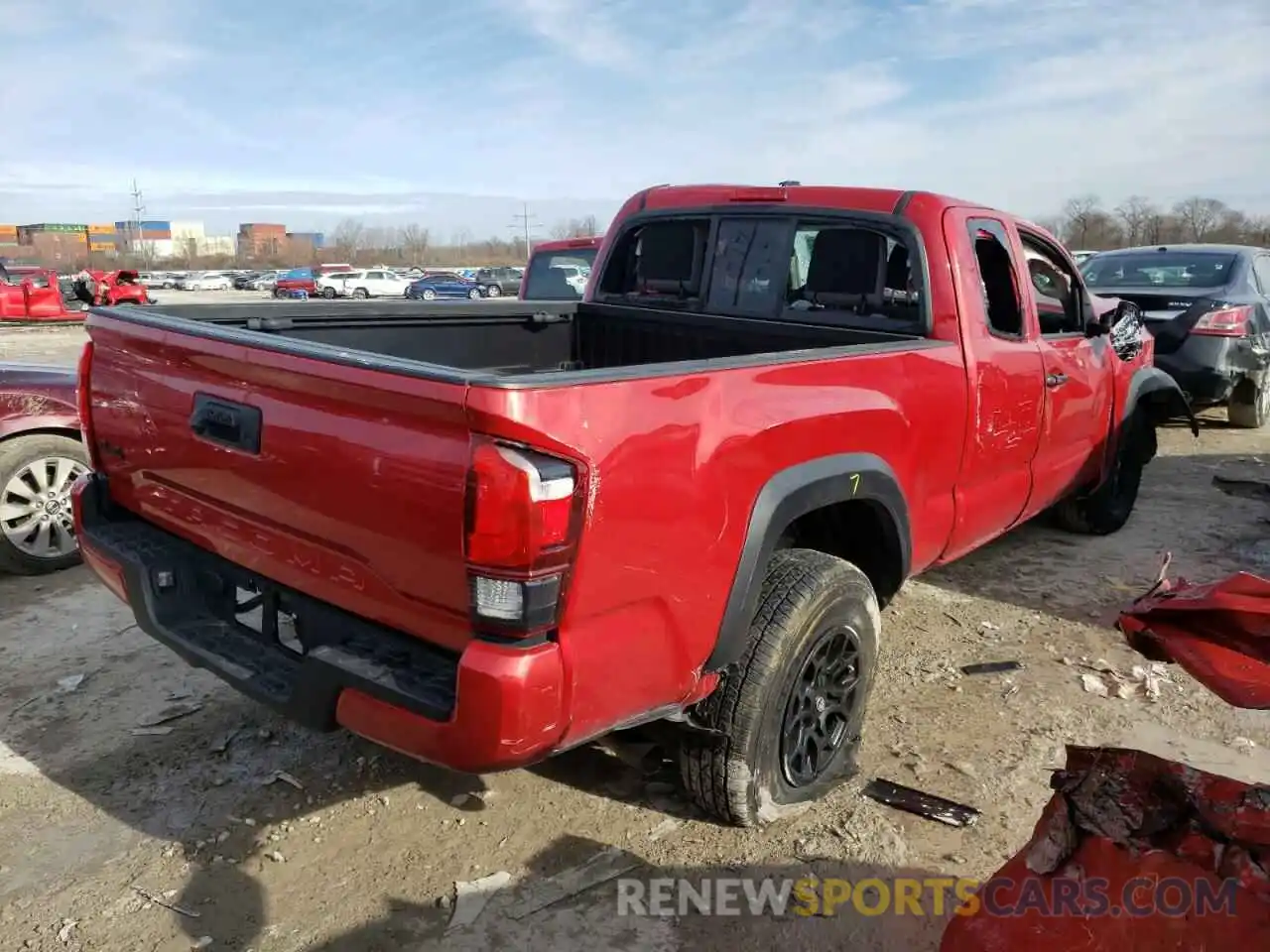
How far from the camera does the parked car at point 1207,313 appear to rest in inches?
329

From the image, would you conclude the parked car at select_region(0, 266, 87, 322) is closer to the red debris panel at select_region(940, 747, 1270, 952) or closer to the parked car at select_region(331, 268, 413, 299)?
the parked car at select_region(331, 268, 413, 299)

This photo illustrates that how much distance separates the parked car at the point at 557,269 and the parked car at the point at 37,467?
4.53 m

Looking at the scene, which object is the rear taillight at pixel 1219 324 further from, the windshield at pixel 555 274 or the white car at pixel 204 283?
the white car at pixel 204 283

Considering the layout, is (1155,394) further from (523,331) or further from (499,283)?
(499,283)

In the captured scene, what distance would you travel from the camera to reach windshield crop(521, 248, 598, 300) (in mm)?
9016

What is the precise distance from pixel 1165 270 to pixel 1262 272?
990 mm

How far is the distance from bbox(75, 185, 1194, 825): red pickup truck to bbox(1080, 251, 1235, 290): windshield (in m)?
5.68

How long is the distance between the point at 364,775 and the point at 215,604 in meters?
0.83

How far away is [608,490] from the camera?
7.00ft

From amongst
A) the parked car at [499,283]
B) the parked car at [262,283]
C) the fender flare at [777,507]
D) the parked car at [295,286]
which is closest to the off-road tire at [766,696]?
the fender flare at [777,507]

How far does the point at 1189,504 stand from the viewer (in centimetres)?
684

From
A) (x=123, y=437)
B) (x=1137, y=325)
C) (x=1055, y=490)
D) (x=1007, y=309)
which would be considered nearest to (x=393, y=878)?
(x=123, y=437)

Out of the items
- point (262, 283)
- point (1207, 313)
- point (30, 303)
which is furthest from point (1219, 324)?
point (262, 283)

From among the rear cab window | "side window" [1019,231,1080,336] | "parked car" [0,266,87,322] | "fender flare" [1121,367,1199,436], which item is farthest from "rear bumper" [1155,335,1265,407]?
"parked car" [0,266,87,322]
